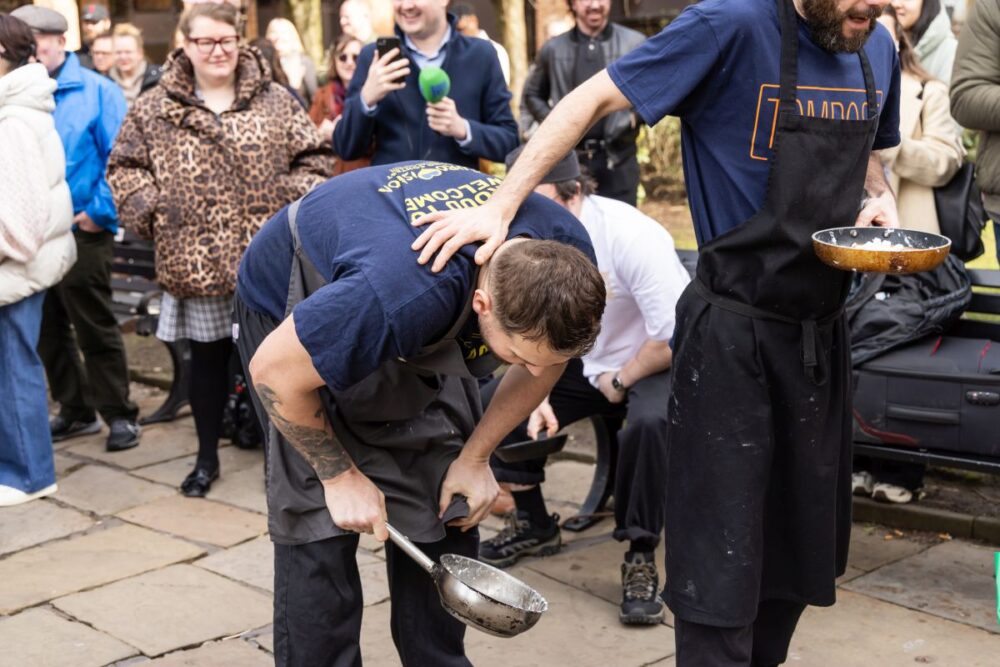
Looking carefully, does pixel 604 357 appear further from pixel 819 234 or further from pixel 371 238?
pixel 371 238

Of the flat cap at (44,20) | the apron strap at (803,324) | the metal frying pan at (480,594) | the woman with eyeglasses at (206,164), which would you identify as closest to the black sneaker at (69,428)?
the woman with eyeglasses at (206,164)

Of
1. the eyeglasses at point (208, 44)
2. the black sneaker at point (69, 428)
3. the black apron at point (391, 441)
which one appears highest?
the eyeglasses at point (208, 44)

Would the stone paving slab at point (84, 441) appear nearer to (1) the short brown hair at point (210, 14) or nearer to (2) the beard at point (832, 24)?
(1) the short brown hair at point (210, 14)

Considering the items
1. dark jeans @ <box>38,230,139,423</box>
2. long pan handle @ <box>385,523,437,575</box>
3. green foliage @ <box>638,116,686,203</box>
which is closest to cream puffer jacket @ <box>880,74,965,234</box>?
long pan handle @ <box>385,523,437,575</box>

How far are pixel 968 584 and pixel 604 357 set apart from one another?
134cm

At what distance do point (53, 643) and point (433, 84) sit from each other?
7.67 ft

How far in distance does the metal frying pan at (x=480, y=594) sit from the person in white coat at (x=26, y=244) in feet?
8.27

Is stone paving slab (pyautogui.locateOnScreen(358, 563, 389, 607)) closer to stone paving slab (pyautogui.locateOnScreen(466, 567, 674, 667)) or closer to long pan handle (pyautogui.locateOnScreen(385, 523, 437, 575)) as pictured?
stone paving slab (pyautogui.locateOnScreen(466, 567, 674, 667))

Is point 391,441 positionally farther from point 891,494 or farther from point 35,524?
point 35,524

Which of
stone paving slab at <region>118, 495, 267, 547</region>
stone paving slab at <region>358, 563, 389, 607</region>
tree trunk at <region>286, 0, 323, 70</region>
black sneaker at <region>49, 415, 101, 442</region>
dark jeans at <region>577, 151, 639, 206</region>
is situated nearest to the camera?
stone paving slab at <region>358, 563, 389, 607</region>

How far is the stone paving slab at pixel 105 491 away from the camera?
5.07 m

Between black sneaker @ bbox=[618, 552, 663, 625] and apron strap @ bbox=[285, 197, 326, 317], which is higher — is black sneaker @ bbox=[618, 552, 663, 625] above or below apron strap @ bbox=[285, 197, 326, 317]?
below

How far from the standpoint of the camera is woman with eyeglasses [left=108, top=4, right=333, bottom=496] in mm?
4875

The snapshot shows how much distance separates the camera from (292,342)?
243cm
